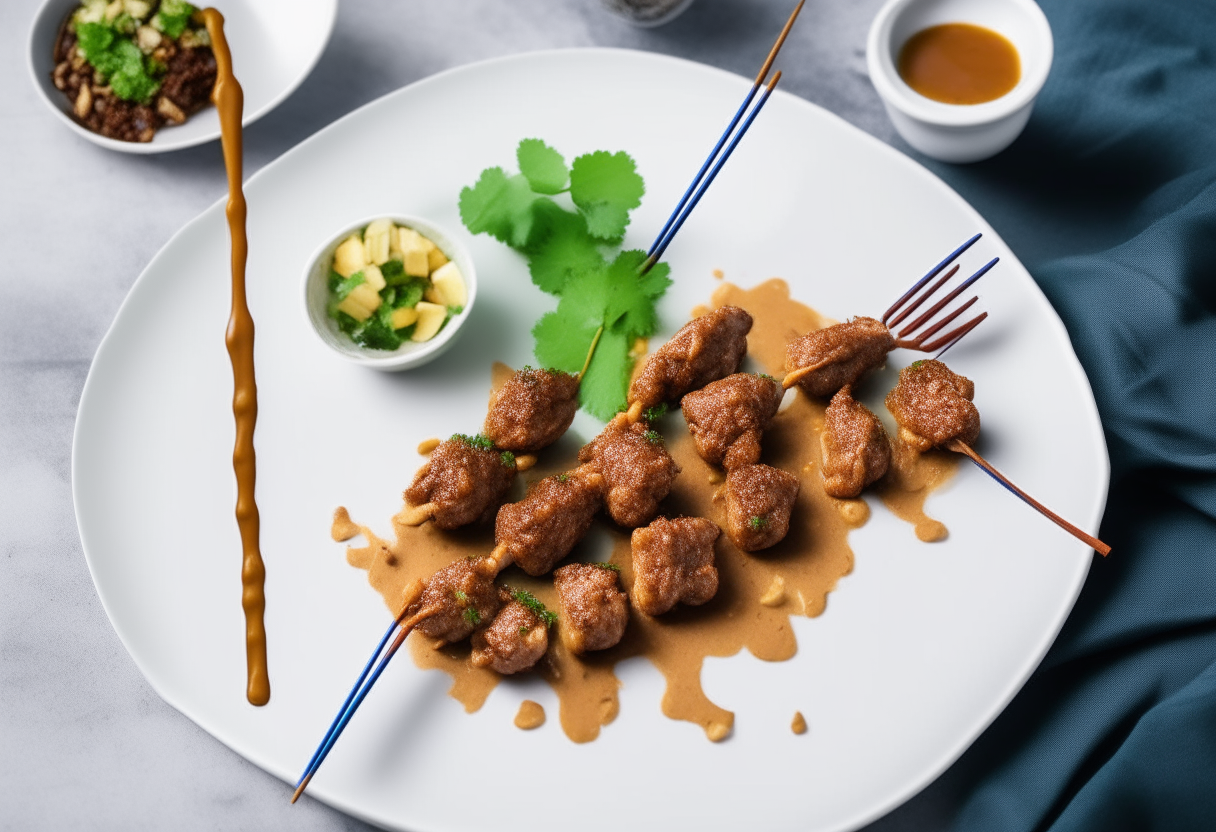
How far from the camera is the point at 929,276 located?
4152 mm

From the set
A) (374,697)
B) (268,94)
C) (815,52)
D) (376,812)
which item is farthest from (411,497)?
(815,52)

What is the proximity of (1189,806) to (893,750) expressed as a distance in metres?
1.02

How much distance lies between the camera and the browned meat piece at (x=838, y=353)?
161 inches

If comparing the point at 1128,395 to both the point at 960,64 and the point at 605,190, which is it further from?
the point at 605,190

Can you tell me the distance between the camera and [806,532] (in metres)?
4.11

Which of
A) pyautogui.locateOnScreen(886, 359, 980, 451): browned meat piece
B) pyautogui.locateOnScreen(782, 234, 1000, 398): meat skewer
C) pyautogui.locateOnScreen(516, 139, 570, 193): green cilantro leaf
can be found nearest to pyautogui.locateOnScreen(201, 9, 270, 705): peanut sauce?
pyautogui.locateOnScreen(516, 139, 570, 193): green cilantro leaf

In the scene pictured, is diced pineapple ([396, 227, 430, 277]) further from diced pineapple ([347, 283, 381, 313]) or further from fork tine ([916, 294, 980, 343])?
fork tine ([916, 294, 980, 343])

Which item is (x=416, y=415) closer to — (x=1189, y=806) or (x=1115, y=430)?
(x=1115, y=430)

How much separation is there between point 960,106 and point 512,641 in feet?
9.54

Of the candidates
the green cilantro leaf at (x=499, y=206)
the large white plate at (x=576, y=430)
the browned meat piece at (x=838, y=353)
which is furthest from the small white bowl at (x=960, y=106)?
the green cilantro leaf at (x=499, y=206)

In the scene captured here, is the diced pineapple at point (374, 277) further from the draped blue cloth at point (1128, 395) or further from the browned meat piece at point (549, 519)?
the draped blue cloth at point (1128, 395)

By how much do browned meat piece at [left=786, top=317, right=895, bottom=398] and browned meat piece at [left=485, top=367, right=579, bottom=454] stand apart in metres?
0.92

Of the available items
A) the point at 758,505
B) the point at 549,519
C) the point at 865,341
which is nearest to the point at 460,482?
the point at 549,519

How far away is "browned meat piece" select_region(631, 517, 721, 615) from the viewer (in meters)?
3.81
